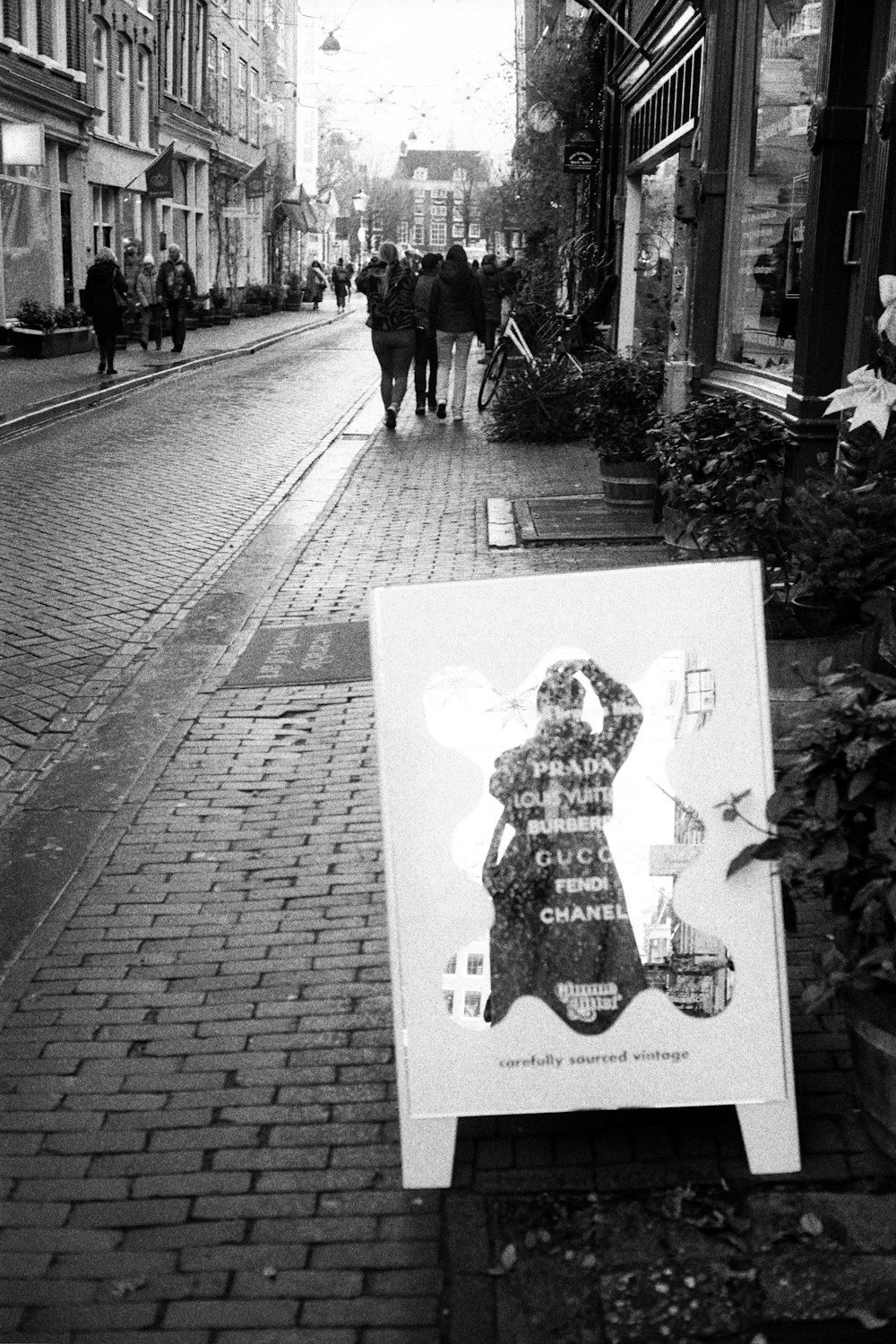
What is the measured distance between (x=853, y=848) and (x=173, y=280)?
25950mm

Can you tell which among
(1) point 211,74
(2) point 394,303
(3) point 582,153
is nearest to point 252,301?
(1) point 211,74

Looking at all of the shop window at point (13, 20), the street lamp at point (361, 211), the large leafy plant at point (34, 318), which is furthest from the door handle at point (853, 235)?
the street lamp at point (361, 211)

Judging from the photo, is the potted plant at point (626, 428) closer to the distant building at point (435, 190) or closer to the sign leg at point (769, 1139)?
the sign leg at point (769, 1139)

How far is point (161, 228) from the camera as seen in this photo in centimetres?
4078

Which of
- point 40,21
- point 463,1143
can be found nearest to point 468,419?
point 463,1143

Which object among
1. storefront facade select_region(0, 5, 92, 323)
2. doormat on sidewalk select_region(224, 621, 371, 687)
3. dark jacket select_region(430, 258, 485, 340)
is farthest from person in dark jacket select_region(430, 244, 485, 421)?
storefront facade select_region(0, 5, 92, 323)

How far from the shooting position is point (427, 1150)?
10.1 feet

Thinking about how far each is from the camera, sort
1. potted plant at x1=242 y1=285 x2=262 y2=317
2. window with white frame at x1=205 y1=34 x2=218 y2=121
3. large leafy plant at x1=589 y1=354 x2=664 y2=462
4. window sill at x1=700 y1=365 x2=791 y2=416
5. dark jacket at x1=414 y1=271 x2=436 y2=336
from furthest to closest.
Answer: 1. window with white frame at x1=205 y1=34 x2=218 y2=121
2. potted plant at x1=242 y1=285 x2=262 y2=317
3. dark jacket at x1=414 y1=271 x2=436 y2=336
4. large leafy plant at x1=589 y1=354 x2=664 y2=462
5. window sill at x1=700 y1=365 x2=791 y2=416

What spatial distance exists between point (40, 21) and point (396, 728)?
98.9 ft

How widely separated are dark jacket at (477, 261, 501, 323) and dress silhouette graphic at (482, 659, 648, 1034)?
19.8 m

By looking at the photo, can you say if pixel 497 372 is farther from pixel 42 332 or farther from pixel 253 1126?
pixel 253 1126

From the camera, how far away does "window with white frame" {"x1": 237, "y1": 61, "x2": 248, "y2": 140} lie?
51.7 metres

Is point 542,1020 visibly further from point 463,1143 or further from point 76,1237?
point 76,1237

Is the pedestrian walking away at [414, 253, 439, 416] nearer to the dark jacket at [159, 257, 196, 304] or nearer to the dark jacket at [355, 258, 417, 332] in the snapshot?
the dark jacket at [355, 258, 417, 332]
